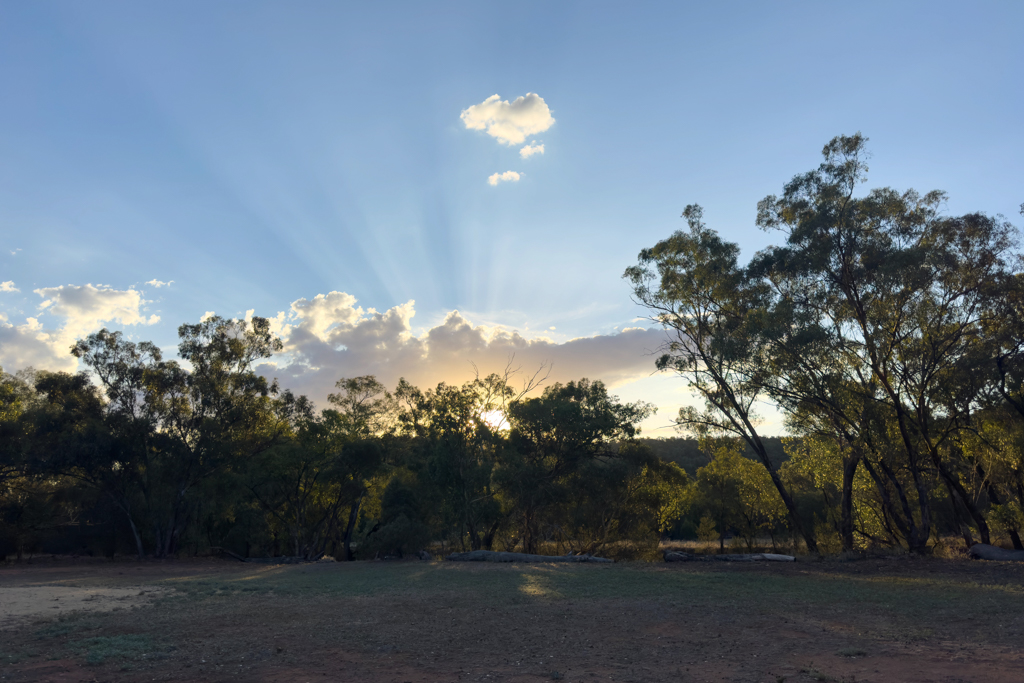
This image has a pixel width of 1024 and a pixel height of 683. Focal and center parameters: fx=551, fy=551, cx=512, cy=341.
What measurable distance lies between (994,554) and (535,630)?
20492mm

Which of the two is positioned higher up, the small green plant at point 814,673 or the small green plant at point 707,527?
the small green plant at point 814,673

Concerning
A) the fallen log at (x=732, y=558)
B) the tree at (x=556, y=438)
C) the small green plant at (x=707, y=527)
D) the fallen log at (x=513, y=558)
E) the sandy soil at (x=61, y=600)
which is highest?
the tree at (x=556, y=438)

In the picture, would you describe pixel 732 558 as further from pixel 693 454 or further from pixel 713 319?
pixel 693 454

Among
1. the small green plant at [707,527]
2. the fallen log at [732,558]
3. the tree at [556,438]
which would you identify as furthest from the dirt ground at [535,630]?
the small green plant at [707,527]

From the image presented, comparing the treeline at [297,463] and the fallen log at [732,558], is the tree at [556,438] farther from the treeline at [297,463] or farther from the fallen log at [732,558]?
the fallen log at [732,558]

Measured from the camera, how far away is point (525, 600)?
1284 cm

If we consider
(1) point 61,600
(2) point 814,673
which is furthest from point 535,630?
(1) point 61,600

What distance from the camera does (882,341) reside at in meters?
22.1

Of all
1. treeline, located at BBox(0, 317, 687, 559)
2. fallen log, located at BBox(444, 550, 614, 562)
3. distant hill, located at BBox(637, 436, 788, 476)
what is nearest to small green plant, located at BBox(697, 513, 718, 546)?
distant hill, located at BBox(637, 436, 788, 476)

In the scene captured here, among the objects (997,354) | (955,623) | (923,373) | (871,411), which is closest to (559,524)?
(871,411)

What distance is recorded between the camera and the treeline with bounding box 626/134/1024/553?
2083 cm

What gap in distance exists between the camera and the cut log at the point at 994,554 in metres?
19.5

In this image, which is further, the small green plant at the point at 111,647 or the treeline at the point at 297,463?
the treeline at the point at 297,463

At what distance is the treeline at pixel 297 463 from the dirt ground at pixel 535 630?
11755 millimetres
